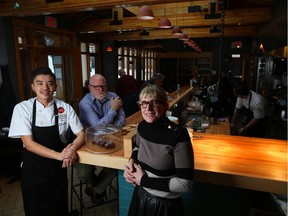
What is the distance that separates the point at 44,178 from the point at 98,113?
0.80m

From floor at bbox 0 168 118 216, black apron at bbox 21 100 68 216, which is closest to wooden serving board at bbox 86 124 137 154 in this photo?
black apron at bbox 21 100 68 216

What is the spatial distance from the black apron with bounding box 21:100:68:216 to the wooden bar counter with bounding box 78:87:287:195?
0.27 m

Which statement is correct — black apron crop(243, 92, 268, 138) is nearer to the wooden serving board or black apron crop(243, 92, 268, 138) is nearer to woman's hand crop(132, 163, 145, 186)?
the wooden serving board

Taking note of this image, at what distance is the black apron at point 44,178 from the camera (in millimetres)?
1915

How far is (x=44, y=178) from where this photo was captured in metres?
1.97

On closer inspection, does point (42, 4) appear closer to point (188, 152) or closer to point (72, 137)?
point (72, 137)

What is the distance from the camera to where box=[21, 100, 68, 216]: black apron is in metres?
1.92

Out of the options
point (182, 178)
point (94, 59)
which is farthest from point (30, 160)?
point (94, 59)

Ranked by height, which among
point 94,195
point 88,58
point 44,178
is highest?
point 88,58

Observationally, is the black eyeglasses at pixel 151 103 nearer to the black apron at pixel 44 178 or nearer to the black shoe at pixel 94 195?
the black apron at pixel 44 178

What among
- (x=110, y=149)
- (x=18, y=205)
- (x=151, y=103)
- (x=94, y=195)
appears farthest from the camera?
(x=18, y=205)

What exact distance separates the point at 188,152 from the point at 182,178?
147 millimetres

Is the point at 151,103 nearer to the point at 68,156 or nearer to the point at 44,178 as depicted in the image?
the point at 68,156

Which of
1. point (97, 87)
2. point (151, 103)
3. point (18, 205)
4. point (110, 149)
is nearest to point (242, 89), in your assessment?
point (97, 87)
